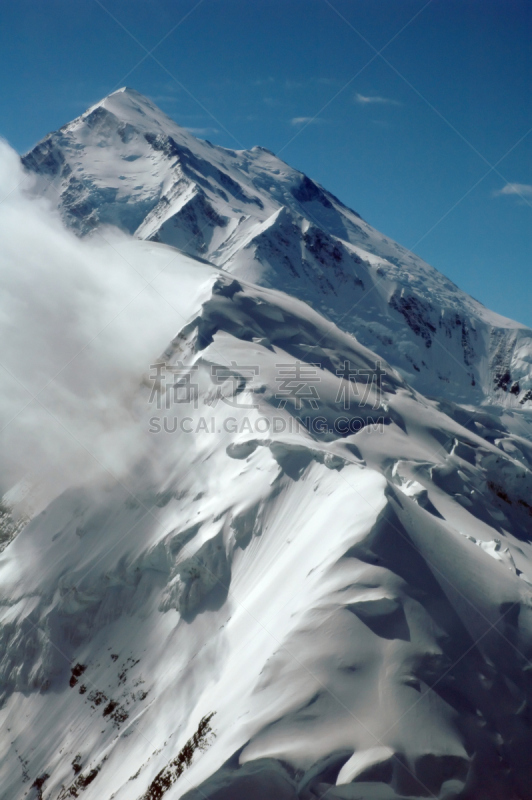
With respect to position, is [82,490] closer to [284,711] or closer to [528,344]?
[284,711]

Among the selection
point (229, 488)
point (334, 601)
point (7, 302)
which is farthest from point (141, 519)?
point (7, 302)

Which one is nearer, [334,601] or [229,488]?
[334,601]

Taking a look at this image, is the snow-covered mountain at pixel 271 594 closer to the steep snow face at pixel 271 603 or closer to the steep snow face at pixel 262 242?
the steep snow face at pixel 271 603

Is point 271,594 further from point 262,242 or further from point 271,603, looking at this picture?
point 262,242

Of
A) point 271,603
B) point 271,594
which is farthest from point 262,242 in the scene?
point 271,603

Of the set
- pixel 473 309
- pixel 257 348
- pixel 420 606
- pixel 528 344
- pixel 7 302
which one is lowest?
pixel 420 606

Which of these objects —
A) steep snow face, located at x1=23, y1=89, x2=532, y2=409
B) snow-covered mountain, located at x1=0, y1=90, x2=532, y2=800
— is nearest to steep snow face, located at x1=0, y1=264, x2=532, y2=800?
snow-covered mountain, located at x1=0, y1=90, x2=532, y2=800
